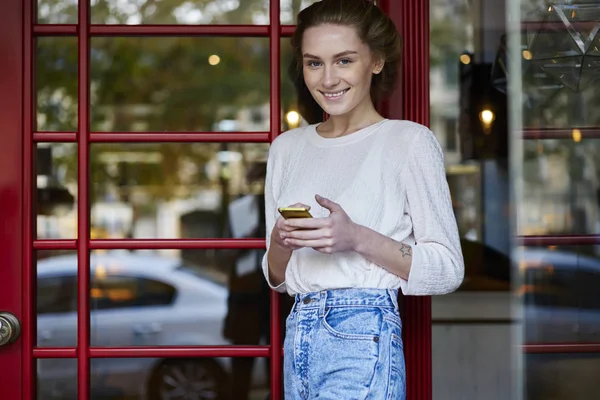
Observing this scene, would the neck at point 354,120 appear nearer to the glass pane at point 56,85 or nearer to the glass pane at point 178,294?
the glass pane at point 56,85

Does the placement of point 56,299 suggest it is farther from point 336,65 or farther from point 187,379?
point 336,65

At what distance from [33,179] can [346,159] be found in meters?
0.91

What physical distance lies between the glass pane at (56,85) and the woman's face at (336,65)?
2.77 ft

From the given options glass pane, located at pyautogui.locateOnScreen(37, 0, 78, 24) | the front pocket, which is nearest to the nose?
the front pocket

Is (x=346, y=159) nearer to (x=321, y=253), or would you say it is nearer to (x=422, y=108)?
(x=321, y=253)

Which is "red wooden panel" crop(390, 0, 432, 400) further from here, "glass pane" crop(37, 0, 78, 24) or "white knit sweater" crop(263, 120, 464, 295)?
"glass pane" crop(37, 0, 78, 24)

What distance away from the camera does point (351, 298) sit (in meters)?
1.76

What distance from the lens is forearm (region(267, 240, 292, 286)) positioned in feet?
6.27

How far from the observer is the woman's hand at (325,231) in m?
1.65

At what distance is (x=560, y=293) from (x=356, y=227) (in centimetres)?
100

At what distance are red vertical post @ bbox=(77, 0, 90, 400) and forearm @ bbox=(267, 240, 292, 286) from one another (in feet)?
1.91

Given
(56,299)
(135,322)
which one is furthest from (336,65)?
(135,322)

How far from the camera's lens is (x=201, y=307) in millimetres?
4730

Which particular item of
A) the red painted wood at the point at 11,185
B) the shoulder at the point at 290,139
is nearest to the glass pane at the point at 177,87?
the red painted wood at the point at 11,185
